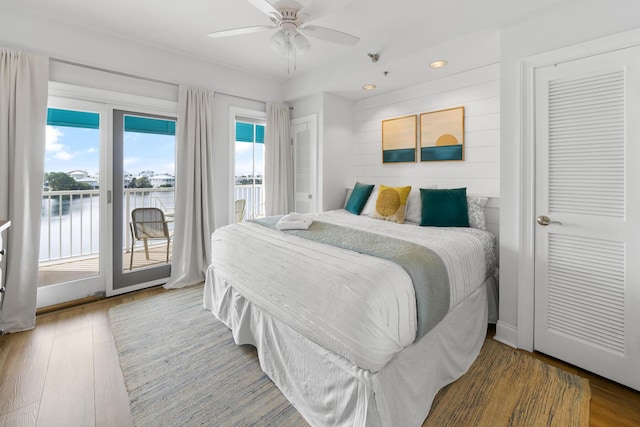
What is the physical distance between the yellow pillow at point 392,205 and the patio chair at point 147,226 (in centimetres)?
251

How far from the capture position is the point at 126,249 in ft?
11.1

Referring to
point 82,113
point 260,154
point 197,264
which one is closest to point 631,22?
point 260,154

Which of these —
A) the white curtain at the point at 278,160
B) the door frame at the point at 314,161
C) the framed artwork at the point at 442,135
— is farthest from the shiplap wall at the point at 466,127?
the white curtain at the point at 278,160

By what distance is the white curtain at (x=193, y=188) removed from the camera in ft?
11.1

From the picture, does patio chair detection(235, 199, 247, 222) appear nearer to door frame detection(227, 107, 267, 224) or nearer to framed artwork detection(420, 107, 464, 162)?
door frame detection(227, 107, 267, 224)

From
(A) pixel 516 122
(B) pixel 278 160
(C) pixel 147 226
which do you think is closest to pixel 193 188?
(C) pixel 147 226

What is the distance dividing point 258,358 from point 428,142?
275cm

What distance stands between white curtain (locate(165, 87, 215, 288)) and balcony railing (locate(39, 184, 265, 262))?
1.15 feet

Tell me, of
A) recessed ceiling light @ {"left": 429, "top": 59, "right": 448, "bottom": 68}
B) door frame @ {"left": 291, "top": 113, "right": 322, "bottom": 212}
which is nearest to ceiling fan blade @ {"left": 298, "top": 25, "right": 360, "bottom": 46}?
recessed ceiling light @ {"left": 429, "top": 59, "right": 448, "bottom": 68}

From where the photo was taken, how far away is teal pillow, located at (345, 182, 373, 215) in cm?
349

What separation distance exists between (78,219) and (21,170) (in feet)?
3.70

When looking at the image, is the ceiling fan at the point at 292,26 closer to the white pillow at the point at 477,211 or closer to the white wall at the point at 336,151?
the white wall at the point at 336,151

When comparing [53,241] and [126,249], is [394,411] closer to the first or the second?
[126,249]

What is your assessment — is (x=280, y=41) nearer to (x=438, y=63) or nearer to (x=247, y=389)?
(x=438, y=63)
